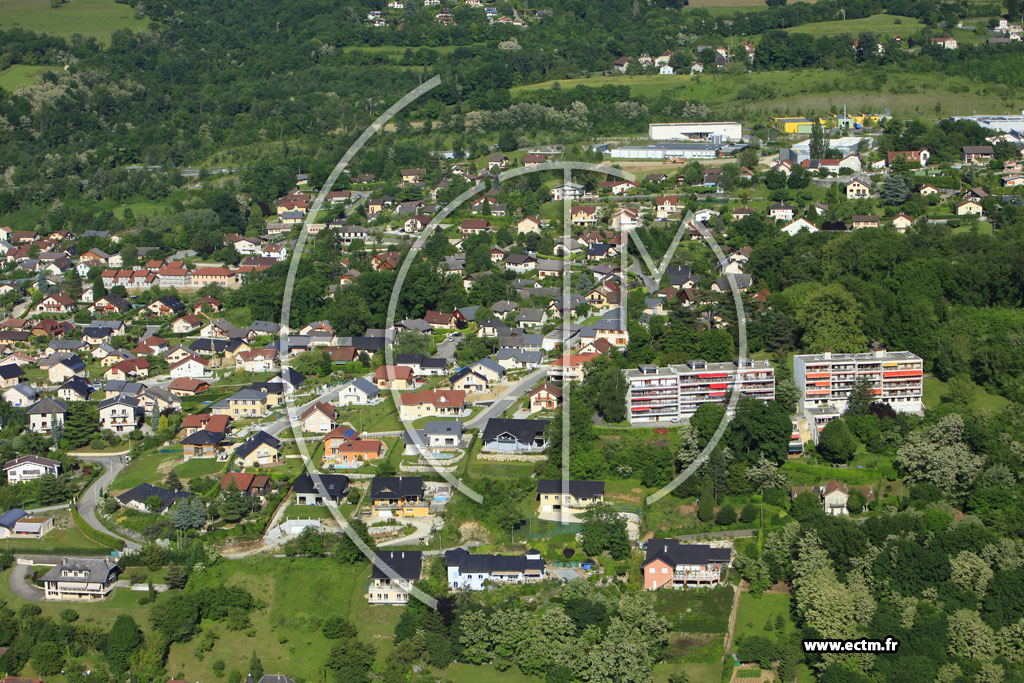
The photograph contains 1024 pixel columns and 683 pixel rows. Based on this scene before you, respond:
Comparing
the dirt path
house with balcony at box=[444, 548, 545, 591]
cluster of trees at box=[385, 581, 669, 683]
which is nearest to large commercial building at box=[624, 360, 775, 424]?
the dirt path

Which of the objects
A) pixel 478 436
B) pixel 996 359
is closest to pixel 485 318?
pixel 478 436

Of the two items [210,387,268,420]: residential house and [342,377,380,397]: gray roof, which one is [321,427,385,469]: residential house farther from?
[210,387,268,420]: residential house

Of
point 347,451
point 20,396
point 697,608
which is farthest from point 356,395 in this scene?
point 697,608

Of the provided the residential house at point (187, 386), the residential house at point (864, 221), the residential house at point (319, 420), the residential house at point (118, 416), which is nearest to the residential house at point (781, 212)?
the residential house at point (864, 221)

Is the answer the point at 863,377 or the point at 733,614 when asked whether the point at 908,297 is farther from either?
the point at 733,614

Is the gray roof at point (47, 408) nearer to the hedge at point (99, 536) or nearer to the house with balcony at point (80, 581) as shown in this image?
the hedge at point (99, 536)

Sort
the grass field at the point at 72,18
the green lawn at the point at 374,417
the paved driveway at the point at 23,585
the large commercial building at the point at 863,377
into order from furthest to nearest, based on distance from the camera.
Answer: the grass field at the point at 72,18
the green lawn at the point at 374,417
the large commercial building at the point at 863,377
the paved driveway at the point at 23,585
